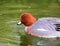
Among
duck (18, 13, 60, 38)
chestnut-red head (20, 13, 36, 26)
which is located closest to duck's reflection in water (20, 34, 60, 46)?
duck (18, 13, 60, 38)

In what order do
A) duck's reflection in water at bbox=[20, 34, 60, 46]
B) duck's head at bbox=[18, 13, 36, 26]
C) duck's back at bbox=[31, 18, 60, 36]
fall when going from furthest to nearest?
1. duck's head at bbox=[18, 13, 36, 26]
2. duck's back at bbox=[31, 18, 60, 36]
3. duck's reflection in water at bbox=[20, 34, 60, 46]

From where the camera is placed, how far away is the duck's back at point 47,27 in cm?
618

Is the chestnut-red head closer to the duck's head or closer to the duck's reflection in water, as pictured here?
the duck's head

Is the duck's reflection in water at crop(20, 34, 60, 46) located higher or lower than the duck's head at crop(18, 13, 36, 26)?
lower

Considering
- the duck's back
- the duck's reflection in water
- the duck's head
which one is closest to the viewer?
the duck's reflection in water

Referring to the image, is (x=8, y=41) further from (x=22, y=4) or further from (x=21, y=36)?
(x=22, y=4)

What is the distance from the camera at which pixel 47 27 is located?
6262 mm

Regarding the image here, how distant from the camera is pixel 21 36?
646 centimetres

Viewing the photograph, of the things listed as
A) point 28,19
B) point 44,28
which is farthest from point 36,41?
point 28,19

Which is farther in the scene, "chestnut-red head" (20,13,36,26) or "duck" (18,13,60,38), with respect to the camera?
"chestnut-red head" (20,13,36,26)

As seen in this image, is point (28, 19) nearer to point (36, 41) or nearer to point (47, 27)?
point (47, 27)

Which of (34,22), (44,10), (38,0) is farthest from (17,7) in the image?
(34,22)

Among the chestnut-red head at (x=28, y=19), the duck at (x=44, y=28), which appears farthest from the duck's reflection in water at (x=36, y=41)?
the chestnut-red head at (x=28, y=19)

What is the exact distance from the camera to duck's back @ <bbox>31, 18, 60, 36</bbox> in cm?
618
